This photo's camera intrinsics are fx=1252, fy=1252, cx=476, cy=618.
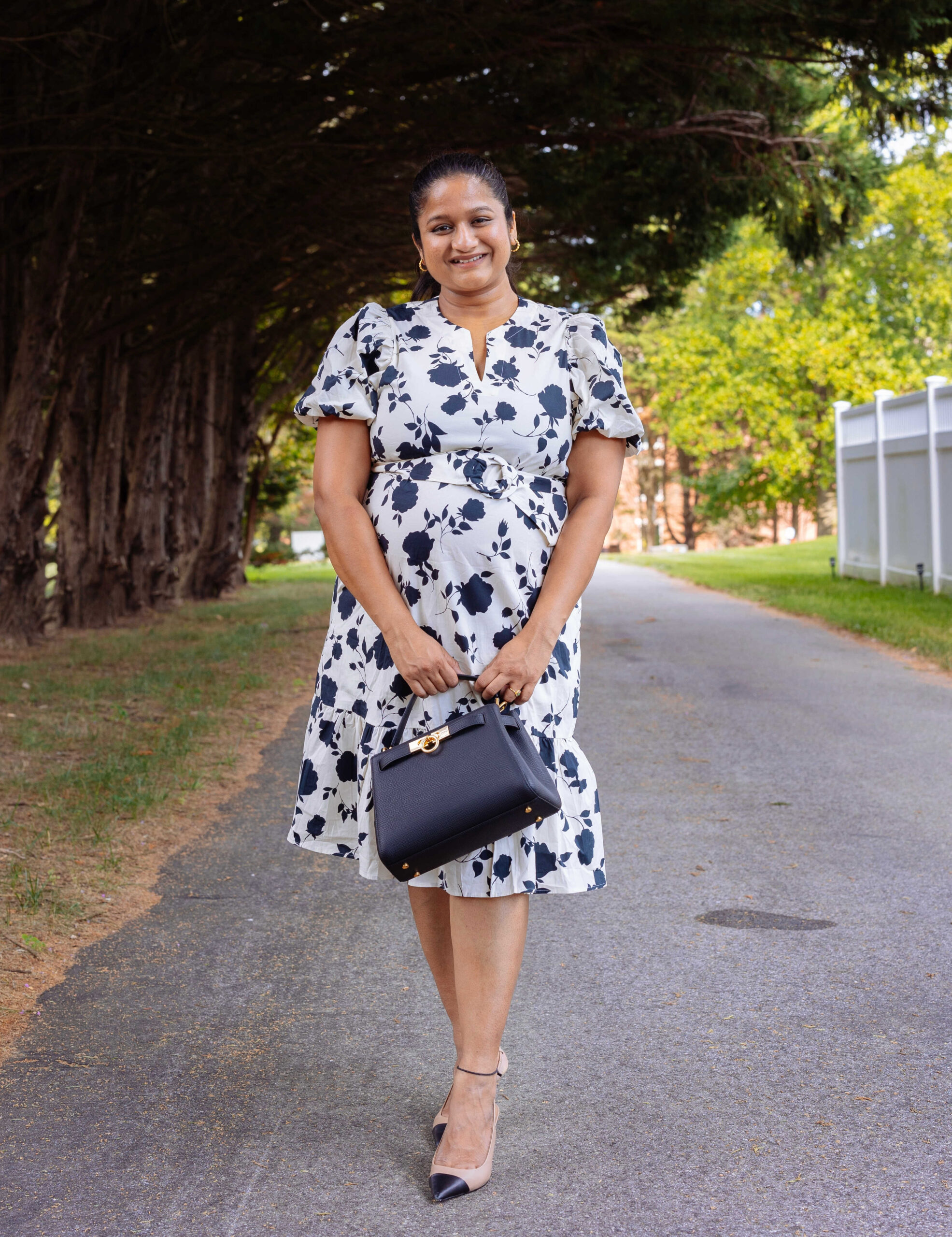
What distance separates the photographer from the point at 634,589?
779 inches

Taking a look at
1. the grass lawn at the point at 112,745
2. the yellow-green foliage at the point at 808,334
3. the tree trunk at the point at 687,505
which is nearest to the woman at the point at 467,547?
the grass lawn at the point at 112,745

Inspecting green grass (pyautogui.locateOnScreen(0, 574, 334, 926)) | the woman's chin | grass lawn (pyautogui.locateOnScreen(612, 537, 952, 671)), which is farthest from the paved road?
grass lawn (pyautogui.locateOnScreen(612, 537, 952, 671))

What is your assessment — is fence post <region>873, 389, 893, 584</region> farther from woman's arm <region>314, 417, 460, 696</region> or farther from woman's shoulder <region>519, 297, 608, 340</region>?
woman's arm <region>314, 417, 460, 696</region>

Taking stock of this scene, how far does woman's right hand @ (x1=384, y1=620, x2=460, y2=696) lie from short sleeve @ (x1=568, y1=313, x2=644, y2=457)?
2.02 feet

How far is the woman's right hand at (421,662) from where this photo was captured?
2.69m

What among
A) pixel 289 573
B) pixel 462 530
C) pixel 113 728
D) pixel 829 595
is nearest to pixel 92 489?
pixel 113 728

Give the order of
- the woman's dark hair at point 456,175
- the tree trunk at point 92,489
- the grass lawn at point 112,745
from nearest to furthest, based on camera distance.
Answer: the woman's dark hair at point 456,175 < the grass lawn at point 112,745 < the tree trunk at point 92,489

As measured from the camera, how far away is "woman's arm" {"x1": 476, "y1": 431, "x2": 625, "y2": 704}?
2703 millimetres

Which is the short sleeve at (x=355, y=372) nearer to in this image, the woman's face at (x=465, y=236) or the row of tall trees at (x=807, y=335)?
the woman's face at (x=465, y=236)

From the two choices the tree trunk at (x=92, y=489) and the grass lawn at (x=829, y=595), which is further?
the tree trunk at (x=92, y=489)

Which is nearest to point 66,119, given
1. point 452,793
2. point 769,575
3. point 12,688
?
point 12,688

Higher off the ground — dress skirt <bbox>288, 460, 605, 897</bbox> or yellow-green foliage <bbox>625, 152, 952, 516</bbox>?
yellow-green foliage <bbox>625, 152, 952, 516</bbox>

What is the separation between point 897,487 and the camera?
52.5 feet

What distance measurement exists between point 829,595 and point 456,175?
14149 mm
